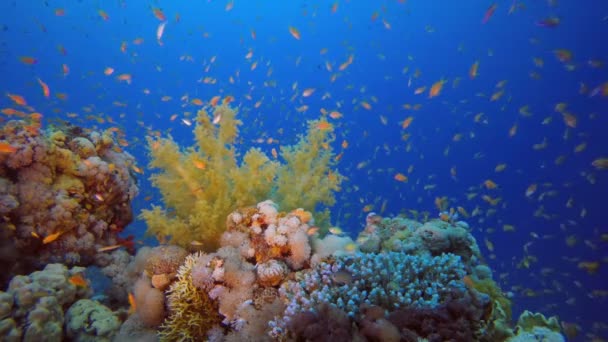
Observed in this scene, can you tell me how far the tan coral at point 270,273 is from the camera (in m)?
3.83

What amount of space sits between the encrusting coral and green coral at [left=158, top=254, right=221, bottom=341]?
3.63ft

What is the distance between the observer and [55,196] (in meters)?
5.59

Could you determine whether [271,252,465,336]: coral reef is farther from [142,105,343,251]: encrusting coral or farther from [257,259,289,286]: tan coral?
[142,105,343,251]: encrusting coral

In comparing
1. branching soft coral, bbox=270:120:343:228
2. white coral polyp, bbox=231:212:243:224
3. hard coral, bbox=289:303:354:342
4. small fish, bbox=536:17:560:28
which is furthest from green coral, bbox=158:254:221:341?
small fish, bbox=536:17:560:28

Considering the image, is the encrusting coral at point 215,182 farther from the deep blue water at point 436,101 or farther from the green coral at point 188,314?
the deep blue water at point 436,101

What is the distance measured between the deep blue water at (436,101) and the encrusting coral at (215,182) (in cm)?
702

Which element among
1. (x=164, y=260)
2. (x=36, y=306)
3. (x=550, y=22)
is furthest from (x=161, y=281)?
(x=550, y=22)

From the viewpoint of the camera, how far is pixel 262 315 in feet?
11.3

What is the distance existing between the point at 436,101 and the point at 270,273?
55826 millimetres

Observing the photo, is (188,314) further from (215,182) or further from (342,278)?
(215,182)

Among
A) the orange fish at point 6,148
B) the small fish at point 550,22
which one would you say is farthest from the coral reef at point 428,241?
the small fish at point 550,22

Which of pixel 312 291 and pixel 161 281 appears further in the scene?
pixel 161 281

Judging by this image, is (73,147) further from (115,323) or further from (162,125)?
(162,125)

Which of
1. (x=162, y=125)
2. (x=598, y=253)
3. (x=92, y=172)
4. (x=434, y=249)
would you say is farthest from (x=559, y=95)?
(x=162, y=125)
